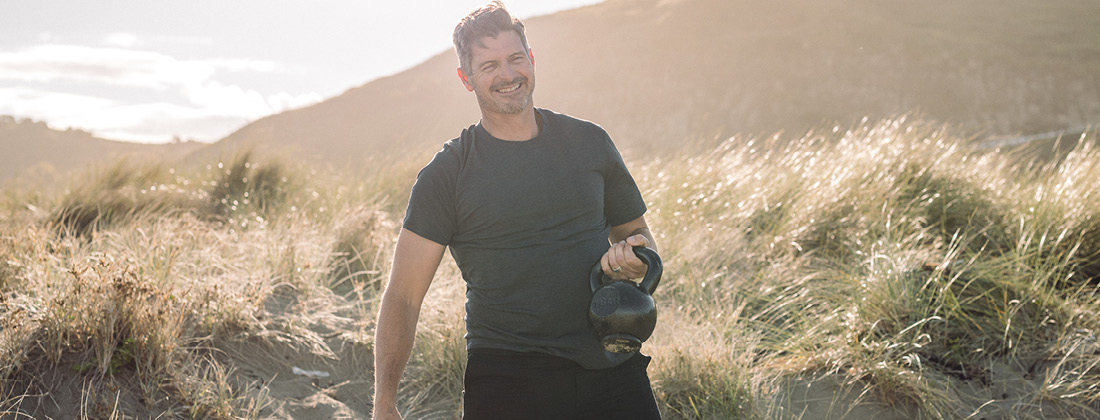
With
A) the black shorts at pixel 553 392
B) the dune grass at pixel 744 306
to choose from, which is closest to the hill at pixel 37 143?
the dune grass at pixel 744 306

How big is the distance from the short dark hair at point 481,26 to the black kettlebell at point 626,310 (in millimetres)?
913

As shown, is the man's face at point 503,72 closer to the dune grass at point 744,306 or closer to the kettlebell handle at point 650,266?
the kettlebell handle at point 650,266

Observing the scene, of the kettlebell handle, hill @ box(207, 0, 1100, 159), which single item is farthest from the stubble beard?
hill @ box(207, 0, 1100, 159)

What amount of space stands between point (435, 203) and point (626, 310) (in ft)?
2.39

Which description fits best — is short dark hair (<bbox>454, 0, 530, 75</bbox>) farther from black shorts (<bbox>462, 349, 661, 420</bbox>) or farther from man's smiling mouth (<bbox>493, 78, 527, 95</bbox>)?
black shorts (<bbox>462, 349, 661, 420</bbox>)

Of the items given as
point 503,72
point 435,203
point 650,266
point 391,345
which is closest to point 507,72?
point 503,72

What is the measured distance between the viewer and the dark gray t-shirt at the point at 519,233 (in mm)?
2520

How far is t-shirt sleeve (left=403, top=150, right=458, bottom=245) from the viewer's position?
2455mm

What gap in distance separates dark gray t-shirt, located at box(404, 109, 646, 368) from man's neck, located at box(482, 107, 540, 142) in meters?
0.05

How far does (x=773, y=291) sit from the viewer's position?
5.32m

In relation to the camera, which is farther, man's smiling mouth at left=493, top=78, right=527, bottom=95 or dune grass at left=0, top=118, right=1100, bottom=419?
dune grass at left=0, top=118, right=1100, bottom=419

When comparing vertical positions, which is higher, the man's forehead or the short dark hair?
the short dark hair

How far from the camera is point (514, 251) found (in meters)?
2.56

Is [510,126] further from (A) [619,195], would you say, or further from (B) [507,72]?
(A) [619,195]
